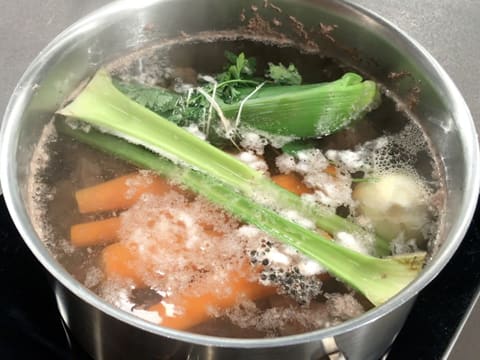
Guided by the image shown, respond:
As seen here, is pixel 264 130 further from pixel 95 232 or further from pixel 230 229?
pixel 95 232

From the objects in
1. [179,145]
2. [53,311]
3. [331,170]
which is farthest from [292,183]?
[53,311]

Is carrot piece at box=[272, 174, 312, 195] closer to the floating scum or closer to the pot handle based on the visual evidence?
the floating scum

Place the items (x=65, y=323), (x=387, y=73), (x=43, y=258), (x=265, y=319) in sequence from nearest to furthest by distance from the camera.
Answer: (x=43, y=258), (x=265, y=319), (x=65, y=323), (x=387, y=73)

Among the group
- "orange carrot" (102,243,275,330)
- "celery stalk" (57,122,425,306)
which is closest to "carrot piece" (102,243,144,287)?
"orange carrot" (102,243,275,330)

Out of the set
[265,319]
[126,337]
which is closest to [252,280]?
[265,319]

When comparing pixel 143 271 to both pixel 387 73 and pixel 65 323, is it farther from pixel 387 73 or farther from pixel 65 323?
pixel 387 73

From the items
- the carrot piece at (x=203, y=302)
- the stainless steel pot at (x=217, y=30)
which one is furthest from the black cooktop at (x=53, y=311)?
the carrot piece at (x=203, y=302)

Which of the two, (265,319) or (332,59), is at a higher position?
(332,59)
